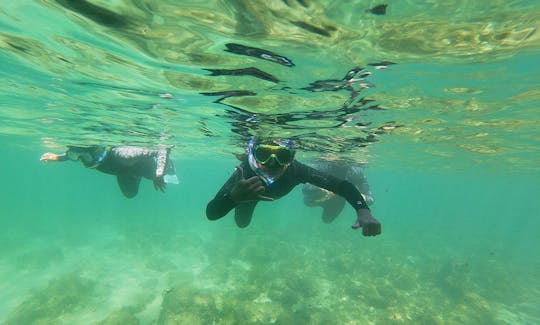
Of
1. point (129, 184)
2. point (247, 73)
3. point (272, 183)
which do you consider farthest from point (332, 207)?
point (272, 183)

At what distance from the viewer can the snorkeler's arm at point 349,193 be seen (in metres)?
4.55

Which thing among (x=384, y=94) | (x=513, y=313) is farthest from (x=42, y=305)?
(x=513, y=313)

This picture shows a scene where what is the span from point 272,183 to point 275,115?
8.44 meters

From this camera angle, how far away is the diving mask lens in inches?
229

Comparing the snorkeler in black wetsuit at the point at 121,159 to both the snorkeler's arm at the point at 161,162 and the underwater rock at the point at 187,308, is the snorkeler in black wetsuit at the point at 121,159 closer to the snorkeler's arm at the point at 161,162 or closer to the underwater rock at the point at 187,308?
the snorkeler's arm at the point at 161,162

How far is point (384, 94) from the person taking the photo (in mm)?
11133

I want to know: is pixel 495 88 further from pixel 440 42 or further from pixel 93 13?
pixel 93 13

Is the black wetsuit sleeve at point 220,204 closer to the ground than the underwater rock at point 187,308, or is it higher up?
higher up

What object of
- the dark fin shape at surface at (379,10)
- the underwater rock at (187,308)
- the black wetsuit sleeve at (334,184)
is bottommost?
the underwater rock at (187,308)

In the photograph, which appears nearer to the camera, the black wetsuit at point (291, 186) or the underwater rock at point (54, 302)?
the black wetsuit at point (291, 186)

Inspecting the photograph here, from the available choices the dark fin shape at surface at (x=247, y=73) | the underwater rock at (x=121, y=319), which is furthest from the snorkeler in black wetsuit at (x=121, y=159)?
the underwater rock at (x=121, y=319)

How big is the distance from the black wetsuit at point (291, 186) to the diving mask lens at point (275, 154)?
1.52 ft

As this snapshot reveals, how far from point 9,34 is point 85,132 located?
14911 mm

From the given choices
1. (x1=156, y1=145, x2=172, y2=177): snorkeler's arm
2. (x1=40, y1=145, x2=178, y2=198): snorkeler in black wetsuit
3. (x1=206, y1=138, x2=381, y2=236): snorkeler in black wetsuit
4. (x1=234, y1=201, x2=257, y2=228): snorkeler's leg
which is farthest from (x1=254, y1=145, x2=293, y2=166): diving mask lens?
(x1=40, y1=145, x2=178, y2=198): snorkeler in black wetsuit
